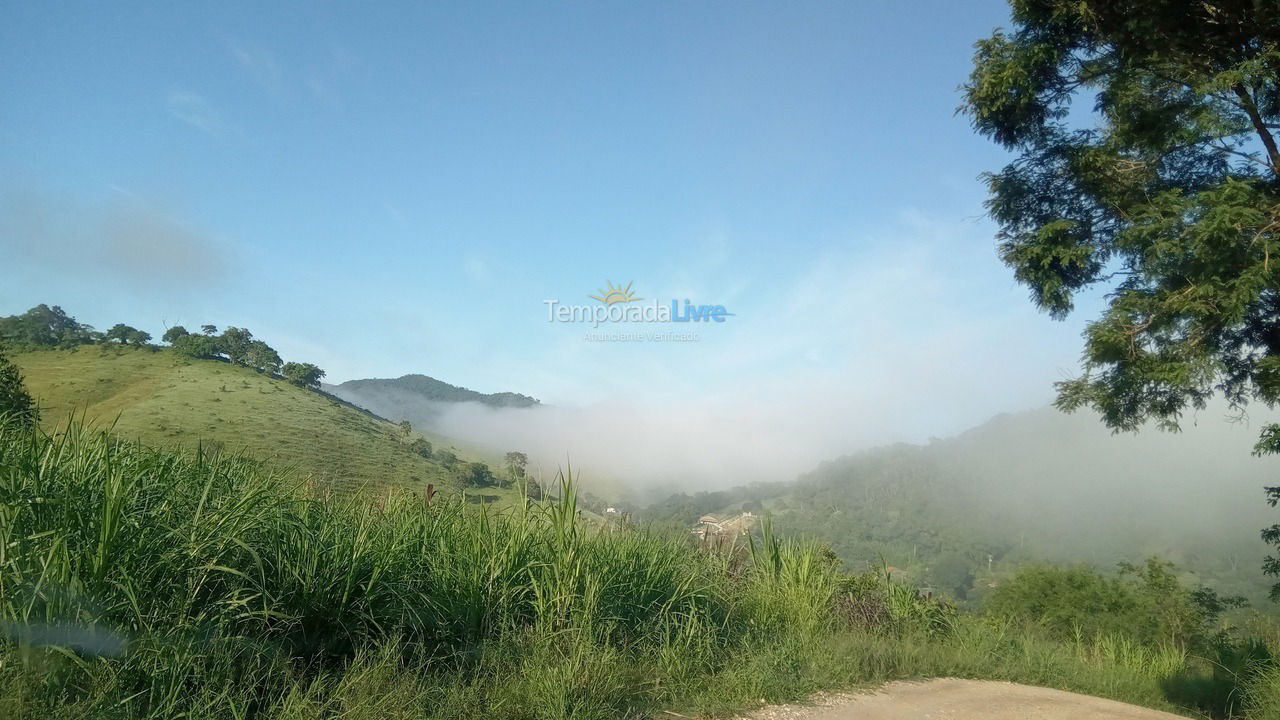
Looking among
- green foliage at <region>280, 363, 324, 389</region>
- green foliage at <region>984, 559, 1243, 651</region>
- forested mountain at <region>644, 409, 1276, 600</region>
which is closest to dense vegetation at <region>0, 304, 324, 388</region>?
green foliage at <region>280, 363, 324, 389</region>

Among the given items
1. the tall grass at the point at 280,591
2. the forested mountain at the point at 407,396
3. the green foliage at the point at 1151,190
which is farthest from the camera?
the forested mountain at the point at 407,396

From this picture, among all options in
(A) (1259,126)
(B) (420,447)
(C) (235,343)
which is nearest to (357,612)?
(A) (1259,126)

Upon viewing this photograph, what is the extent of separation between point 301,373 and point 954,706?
276 ft

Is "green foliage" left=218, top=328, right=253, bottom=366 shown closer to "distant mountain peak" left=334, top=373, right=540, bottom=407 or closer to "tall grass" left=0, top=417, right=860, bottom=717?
"distant mountain peak" left=334, top=373, right=540, bottom=407

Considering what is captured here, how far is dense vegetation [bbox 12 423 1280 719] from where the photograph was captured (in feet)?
11.6

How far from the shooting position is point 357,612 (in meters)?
4.95

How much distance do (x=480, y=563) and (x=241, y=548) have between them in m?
1.94

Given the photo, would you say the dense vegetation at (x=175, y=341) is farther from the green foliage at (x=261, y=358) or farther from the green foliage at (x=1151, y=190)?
the green foliage at (x=1151, y=190)

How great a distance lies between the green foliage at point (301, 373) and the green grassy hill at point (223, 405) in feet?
4.74

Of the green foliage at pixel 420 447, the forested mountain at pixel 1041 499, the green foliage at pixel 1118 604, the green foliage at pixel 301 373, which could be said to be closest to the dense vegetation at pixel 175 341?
the green foliage at pixel 301 373

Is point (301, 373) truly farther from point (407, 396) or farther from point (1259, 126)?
point (1259, 126)

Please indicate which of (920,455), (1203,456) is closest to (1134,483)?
(1203,456)

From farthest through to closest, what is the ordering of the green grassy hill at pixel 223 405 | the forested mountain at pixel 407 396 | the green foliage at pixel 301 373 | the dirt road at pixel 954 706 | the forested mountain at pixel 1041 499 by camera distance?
the forested mountain at pixel 407 396, the green foliage at pixel 301 373, the forested mountain at pixel 1041 499, the green grassy hill at pixel 223 405, the dirt road at pixel 954 706

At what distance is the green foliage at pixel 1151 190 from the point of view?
29.4 feet
